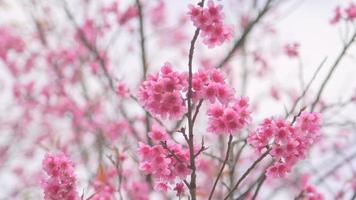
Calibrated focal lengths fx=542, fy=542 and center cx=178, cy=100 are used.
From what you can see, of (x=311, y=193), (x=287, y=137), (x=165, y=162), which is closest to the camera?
(x=287, y=137)

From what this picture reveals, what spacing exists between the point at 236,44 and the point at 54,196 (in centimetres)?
358

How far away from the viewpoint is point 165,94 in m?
3.10

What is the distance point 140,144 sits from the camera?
134 inches

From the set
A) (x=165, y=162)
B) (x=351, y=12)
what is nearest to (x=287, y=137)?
(x=165, y=162)

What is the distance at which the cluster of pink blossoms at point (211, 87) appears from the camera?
125 inches

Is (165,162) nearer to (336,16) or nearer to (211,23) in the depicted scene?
(211,23)

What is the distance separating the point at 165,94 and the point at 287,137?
772 millimetres

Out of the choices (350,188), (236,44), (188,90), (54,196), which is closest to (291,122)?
(188,90)

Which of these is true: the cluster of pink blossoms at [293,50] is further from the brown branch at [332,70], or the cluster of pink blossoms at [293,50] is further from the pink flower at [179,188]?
the pink flower at [179,188]

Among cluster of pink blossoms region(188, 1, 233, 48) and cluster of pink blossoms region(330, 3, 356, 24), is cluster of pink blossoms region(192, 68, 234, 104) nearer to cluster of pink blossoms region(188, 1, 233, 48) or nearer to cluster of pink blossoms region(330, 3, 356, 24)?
cluster of pink blossoms region(188, 1, 233, 48)

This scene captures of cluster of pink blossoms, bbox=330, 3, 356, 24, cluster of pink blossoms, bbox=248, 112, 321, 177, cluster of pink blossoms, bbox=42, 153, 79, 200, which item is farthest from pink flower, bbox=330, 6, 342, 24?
cluster of pink blossoms, bbox=42, 153, 79, 200

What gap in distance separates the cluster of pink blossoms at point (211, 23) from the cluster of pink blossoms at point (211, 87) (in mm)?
220

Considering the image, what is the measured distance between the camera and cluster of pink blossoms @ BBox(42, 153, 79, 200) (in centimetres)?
330

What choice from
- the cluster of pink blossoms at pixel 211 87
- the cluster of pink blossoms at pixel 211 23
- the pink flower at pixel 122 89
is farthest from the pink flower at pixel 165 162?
the pink flower at pixel 122 89
